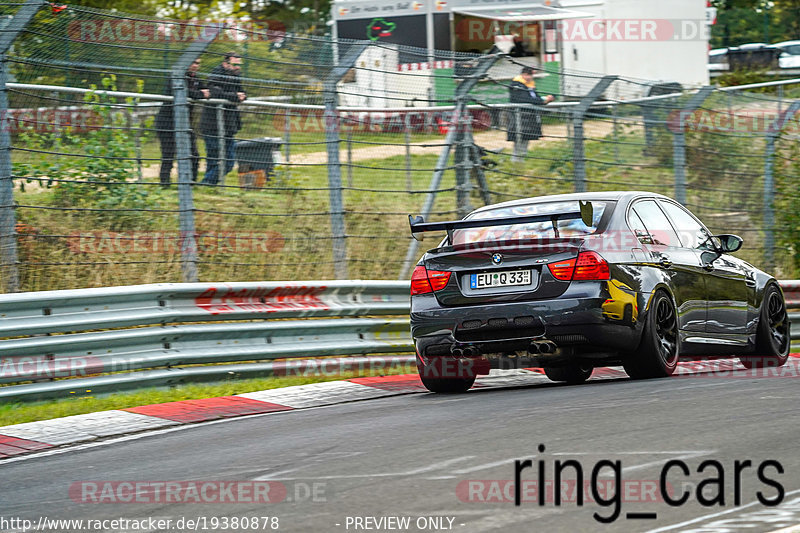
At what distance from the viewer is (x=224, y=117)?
1108cm

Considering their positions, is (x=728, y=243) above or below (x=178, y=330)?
above

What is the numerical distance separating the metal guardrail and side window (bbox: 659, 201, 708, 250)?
2.50 metres

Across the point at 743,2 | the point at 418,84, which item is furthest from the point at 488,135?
the point at 743,2

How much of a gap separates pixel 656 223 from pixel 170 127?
415 cm

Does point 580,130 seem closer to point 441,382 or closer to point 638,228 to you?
point 638,228

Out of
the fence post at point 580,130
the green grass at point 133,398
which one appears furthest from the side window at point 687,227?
the fence post at point 580,130

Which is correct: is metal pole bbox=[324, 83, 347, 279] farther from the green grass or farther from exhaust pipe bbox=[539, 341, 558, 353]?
exhaust pipe bbox=[539, 341, 558, 353]

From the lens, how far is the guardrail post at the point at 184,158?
1041 cm

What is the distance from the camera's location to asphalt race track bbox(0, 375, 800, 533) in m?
4.91

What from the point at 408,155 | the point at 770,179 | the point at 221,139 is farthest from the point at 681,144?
the point at 221,139

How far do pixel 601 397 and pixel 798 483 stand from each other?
9.06 ft

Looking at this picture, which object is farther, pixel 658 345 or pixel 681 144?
pixel 681 144

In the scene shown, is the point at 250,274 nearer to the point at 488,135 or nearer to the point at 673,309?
the point at 488,135

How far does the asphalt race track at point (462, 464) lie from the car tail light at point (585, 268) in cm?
77
